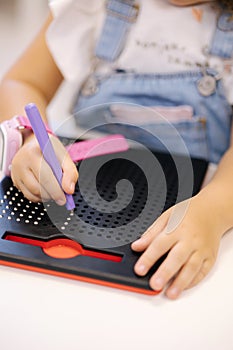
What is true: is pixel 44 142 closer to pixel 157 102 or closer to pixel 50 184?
pixel 50 184

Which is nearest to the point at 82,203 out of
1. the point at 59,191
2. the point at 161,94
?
the point at 59,191

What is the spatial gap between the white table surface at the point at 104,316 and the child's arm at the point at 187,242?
0.04 feet

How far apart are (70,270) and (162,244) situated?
8 centimetres

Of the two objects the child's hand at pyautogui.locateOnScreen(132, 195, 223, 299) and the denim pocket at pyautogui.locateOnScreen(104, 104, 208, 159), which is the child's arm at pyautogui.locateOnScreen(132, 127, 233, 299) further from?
the denim pocket at pyautogui.locateOnScreen(104, 104, 208, 159)

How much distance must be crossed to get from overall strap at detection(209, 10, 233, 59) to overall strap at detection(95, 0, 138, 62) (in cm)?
11

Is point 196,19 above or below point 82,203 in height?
above

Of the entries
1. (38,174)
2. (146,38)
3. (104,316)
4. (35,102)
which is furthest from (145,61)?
(104,316)

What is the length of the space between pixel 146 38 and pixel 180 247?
0.34 metres

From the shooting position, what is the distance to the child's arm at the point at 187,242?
0.47 metres

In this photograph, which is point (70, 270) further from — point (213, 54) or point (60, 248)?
point (213, 54)

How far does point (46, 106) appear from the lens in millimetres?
775

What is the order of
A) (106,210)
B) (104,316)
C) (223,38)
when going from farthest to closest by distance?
1. (223,38)
2. (106,210)
3. (104,316)

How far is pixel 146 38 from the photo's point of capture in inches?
28.7

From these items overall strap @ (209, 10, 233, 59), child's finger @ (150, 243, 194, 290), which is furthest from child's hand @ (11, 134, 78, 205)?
overall strap @ (209, 10, 233, 59)
